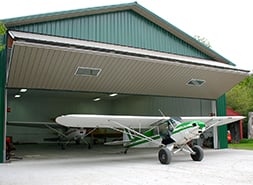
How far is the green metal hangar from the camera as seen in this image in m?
10.7

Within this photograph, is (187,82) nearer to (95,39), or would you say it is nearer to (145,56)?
A: (145,56)

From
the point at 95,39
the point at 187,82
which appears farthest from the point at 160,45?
the point at 95,39

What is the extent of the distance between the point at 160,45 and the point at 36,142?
15.9m

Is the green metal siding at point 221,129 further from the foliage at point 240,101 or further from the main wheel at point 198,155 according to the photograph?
the foliage at point 240,101

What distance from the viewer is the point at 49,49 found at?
10070 mm

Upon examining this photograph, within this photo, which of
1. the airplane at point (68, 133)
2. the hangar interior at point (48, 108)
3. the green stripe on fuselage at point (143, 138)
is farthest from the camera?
the hangar interior at point (48, 108)

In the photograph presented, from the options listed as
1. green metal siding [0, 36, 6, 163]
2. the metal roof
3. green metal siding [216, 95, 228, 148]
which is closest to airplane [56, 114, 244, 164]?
the metal roof

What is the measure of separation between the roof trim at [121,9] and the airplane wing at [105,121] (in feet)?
16.5

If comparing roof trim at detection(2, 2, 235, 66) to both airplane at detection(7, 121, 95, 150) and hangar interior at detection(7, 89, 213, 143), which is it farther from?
airplane at detection(7, 121, 95, 150)

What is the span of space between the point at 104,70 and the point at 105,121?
7.45 feet

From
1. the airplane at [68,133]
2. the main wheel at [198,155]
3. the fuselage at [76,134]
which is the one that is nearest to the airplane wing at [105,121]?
the main wheel at [198,155]

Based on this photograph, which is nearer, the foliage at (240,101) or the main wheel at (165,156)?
the main wheel at (165,156)

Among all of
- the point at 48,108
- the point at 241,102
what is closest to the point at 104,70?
the point at 48,108

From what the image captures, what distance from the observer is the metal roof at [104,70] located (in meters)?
10.2
